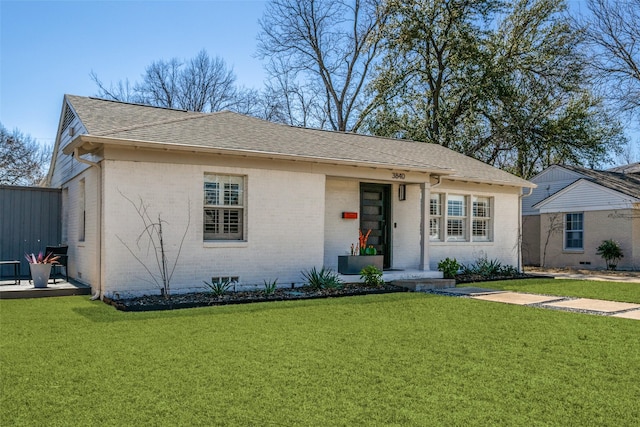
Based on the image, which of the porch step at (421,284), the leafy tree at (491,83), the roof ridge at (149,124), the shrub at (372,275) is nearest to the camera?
the roof ridge at (149,124)

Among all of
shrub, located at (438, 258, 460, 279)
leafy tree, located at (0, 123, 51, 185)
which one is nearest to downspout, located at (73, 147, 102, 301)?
shrub, located at (438, 258, 460, 279)

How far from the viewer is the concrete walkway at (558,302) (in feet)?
27.8

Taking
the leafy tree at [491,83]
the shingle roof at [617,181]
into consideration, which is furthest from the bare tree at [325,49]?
the shingle roof at [617,181]

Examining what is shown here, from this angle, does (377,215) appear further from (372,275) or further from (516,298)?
(516,298)

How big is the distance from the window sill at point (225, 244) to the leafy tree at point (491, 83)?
16829 millimetres

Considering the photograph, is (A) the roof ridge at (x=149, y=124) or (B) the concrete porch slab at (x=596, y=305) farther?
(A) the roof ridge at (x=149, y=124)

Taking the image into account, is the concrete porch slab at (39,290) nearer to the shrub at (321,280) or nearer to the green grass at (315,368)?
the green grass at (315,368)

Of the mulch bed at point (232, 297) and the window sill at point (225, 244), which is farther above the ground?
the window sill at point (225, 244)

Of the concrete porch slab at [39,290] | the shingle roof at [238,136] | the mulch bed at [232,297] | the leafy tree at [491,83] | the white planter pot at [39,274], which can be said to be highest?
the leafy tree at [491,83]

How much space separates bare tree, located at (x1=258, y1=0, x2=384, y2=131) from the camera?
94.2 feet

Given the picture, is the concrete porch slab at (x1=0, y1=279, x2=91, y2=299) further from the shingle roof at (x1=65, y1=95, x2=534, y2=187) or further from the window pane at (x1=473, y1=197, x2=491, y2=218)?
the window pane at (x1=473, y1=197, x2=491, y2=218)

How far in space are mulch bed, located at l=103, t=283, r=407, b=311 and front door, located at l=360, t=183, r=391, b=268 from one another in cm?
219

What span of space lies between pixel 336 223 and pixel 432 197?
3380 mm

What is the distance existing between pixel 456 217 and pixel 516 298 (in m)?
5.10
